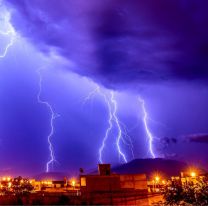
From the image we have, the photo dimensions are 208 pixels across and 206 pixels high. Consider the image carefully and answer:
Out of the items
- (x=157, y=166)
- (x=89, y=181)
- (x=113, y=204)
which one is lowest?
(x=113, y=204)

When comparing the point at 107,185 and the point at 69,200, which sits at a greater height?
the point at 107,185

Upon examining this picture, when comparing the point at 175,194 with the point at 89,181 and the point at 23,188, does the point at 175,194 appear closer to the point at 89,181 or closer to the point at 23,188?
the point at 89,181

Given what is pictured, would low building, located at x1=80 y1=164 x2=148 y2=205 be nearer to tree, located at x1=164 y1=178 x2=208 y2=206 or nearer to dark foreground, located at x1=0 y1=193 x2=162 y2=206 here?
dark foreground, located at x1=0 y1=193 x2=162 y2=206

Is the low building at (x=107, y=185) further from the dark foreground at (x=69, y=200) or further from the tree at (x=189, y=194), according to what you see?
the tree at (x=189, y=194)

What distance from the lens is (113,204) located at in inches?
798

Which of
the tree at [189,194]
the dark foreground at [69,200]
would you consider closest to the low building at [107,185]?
the dark foreground at [69,200]

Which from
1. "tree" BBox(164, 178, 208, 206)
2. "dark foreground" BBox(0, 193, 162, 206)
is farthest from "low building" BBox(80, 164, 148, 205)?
"tree" BBox(164, 178, 208, 206)

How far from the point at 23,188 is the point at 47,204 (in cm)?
960

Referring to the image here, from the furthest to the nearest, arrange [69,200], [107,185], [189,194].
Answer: [107,185] → [69,200] → [189,194]

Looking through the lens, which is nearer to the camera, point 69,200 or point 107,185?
point 69,200

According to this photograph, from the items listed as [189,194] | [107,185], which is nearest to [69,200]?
[107,185]

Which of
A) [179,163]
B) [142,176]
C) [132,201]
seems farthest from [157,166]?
[132,201]

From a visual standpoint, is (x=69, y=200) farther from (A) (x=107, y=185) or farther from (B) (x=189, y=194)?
(B) (x=189, y=194)

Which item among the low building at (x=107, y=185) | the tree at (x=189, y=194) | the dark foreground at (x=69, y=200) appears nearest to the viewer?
the tree at (x=189, y=194)
